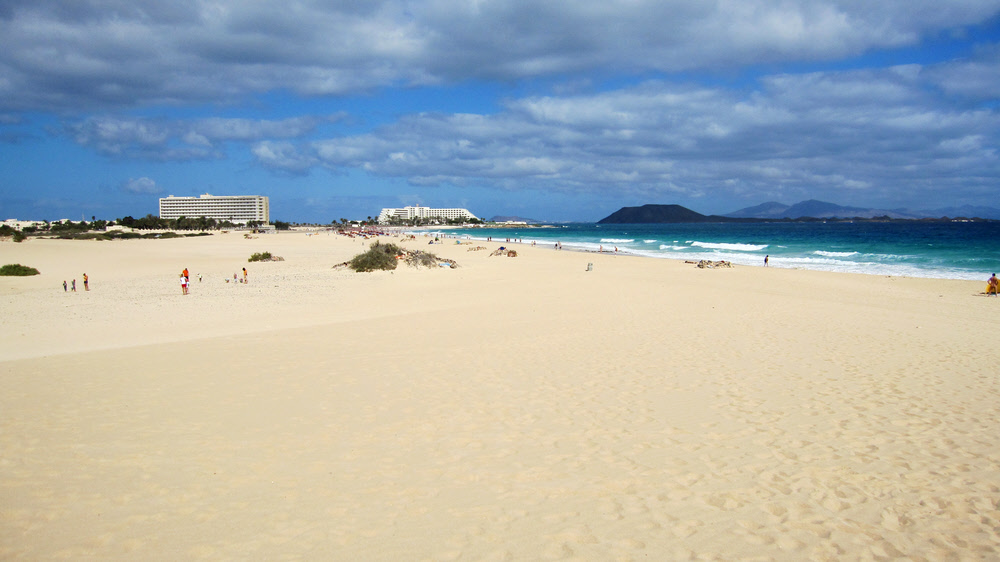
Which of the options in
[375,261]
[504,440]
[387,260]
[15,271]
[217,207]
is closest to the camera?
[504,440]

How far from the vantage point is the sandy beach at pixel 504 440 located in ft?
12.1

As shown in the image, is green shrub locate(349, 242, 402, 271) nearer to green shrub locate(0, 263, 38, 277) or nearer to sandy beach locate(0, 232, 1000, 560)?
sandy beach locate(0, 232, 1000, 560)

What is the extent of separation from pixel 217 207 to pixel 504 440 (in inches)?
7452

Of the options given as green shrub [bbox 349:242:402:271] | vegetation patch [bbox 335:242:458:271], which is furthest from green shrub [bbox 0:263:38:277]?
green shrub [bbox 349:242:402:271]

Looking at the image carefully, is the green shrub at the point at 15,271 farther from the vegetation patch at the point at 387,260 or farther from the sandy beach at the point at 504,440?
the sandy beach at the point at 504,440

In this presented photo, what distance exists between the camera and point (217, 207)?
170m

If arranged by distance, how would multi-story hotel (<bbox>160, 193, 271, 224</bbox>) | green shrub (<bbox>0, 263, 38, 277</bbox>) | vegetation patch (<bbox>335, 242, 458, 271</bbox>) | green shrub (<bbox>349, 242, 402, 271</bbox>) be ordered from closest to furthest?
green shrub (<bbox>0, 263, 38, 277</bbox>) → green shrub (<bbox>349, 242, 402, 271</bbox>) → vegetation patch (<bbox>335, 242, 458, 271</bbox>) → multi-story hotel (<bbox>160, 193, 271, 224</bbox>)

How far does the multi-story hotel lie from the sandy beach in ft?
564

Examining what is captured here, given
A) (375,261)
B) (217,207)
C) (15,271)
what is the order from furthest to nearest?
(217,207) < (375,261) < (15,271)

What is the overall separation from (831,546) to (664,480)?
1.25 meters

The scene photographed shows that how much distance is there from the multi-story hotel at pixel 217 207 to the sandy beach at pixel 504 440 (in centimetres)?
Answer: 17182

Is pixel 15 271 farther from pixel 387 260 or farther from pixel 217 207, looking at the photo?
pixel 217 207

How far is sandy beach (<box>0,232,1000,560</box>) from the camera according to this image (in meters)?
3.70

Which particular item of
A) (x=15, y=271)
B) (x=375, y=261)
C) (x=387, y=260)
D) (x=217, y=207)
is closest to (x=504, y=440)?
(x=375, y=261)
